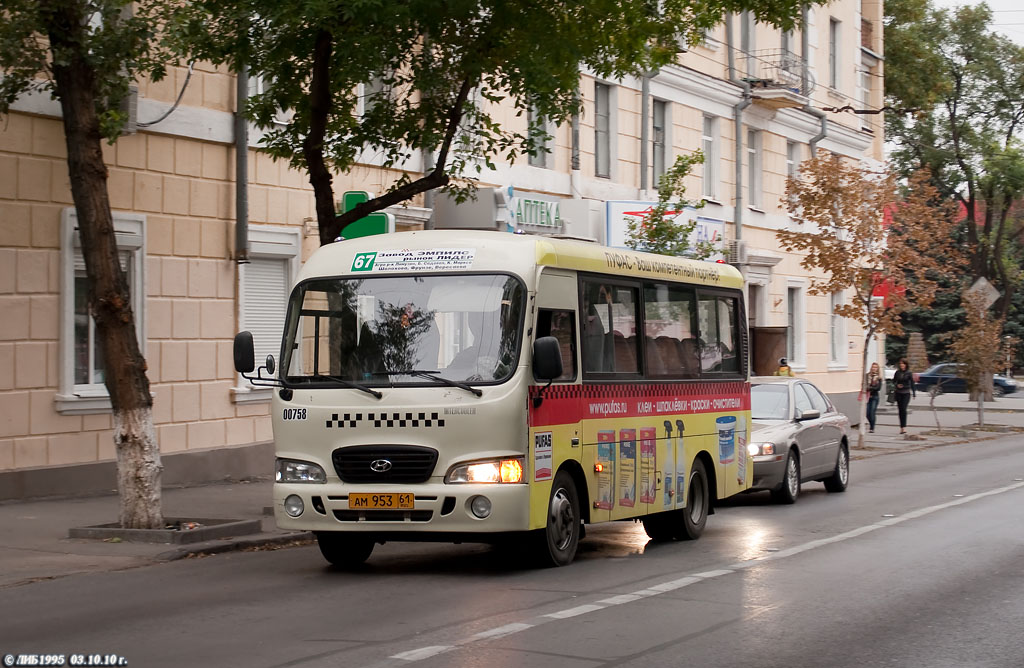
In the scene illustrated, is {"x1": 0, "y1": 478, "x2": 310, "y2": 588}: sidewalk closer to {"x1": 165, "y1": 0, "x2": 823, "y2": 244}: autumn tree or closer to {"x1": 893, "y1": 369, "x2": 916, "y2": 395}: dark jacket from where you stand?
{"x1": 165, "y1": 0, "x2": 823, "y2": 244}: autumn tree

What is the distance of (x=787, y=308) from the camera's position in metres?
37.5

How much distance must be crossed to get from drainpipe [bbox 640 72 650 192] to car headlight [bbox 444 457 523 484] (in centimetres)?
2016

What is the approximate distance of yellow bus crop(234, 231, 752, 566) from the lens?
11.1m

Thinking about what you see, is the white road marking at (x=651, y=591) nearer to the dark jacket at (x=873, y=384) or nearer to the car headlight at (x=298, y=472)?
the car headlight at (x=298, y=472)

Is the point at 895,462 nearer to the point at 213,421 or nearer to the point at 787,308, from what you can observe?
the point at 787,308

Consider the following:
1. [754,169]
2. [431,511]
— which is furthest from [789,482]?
[754,169]

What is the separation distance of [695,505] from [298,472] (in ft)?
15.3

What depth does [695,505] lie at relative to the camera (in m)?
14.5

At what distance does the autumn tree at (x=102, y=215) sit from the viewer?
43.9ft

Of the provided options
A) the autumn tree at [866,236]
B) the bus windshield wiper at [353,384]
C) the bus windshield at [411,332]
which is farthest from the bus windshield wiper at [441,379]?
the autumn tree at [866,236]

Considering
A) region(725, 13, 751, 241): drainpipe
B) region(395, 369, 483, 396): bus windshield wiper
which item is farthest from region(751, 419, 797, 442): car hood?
region(725, 13, 751, 241): drainpipe

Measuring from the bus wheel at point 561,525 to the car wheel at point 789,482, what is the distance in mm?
6816

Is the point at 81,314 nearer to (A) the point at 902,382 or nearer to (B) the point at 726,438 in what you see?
(B) the point at 726,438

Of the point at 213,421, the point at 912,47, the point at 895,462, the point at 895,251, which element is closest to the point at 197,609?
the point at 213,421
